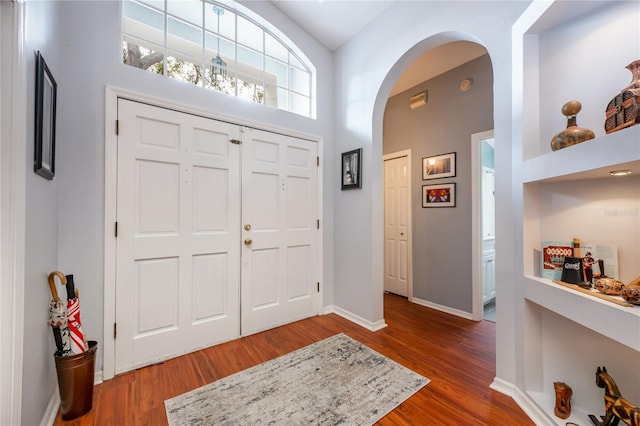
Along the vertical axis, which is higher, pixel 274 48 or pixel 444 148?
pixel 274 48

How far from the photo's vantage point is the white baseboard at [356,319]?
2590 millimetres

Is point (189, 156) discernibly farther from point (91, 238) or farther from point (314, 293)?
point (314, 293)

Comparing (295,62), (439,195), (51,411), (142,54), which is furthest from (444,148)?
(51,411)

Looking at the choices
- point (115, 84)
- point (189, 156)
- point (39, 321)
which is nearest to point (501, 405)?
point (39, 321)

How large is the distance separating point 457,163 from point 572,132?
1845mm

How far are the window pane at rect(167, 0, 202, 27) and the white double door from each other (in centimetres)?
94

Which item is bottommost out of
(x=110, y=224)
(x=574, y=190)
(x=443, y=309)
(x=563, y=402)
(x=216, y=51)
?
(x=443, y=309)

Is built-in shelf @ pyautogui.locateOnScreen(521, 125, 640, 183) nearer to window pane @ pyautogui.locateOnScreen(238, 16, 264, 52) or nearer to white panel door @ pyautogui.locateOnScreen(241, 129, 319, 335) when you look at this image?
white panel door @ pyautogui.locateOnScreen(241, 129, 319, 335)

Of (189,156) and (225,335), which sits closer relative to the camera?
(189,156)

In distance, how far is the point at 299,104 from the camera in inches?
118

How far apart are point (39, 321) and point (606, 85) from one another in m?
3.14

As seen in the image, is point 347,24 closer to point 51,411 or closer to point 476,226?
point 476,226

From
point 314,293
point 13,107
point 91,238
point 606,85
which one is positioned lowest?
point 314,293

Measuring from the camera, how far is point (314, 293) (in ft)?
9.63
